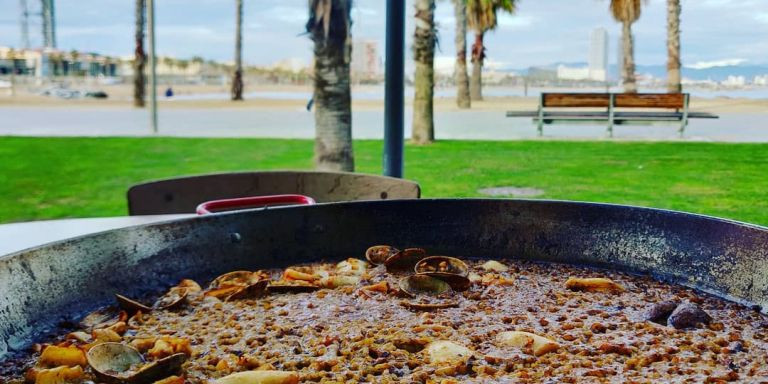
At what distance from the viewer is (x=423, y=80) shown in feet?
27.7

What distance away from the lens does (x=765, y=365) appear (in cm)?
76

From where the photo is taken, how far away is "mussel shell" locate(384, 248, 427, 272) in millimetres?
1109

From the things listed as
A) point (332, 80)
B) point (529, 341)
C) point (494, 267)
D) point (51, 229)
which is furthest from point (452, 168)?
point (529, 341)

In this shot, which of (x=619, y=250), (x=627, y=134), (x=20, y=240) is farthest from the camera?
(x=627, y=134)

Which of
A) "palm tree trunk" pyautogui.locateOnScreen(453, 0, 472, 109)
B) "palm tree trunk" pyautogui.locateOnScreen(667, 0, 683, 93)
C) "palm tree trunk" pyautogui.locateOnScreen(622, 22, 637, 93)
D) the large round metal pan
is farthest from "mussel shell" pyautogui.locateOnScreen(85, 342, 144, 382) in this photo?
"palm tree trunk" pyautogui.locateOnScreen(453, 0, 472, 109)

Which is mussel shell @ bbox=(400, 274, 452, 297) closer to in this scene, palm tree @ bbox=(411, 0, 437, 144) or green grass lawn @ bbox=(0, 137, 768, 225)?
green grass lawn @ bbox=(0, 137, 768, 225)

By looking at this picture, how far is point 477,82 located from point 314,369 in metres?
21.1

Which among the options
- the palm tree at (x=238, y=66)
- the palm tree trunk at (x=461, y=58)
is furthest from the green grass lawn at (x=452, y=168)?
the palm tree at (x=238, y=66)

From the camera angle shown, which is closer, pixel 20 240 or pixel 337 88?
pixel 20 240

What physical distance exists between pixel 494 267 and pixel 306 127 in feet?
31.6

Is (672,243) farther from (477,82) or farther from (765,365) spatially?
(477,82)

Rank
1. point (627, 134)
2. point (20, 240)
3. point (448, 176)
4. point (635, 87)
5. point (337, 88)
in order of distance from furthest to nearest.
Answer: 1. point (635, 87)
2. point (627, 134)
3. point (448, 176)
4. point (337, 88)
5. point (20, 240)

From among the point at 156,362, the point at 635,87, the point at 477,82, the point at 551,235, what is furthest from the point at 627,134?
the point at 477,82

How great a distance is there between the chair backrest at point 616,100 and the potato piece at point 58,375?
936cm
